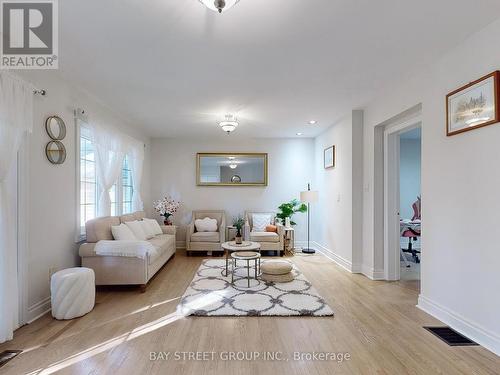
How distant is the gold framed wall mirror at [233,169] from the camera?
Result: 22.4ft

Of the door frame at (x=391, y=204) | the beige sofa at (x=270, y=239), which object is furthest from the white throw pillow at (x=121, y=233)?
the door frame at (x=391, y=204)

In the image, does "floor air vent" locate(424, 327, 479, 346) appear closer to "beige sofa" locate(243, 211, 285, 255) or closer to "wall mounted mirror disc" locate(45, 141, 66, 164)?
"beige sofa" locate(243, 211, 285, 255)

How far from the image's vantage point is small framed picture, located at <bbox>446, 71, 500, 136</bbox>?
2266 mm

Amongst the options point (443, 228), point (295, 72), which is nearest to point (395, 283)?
point (443, 228)

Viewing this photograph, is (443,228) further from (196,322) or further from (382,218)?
(196,322)

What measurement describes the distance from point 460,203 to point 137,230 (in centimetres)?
419

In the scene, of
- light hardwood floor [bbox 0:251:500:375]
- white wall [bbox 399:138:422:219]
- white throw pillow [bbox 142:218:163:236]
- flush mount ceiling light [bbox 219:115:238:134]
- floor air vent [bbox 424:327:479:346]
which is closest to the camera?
light hardwood floor [bbox 0:251:500:375]

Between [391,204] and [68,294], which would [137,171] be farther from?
[391,204]

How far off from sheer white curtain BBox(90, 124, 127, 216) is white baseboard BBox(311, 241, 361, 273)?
154 inches

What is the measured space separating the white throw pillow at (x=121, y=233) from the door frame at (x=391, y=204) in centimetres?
370

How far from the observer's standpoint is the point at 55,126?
3.28 meters

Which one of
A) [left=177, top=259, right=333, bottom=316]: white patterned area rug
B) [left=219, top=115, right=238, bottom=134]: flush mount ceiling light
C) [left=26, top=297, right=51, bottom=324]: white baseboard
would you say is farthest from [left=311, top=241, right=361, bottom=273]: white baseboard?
[left=26, top=297, right=51, bottom=324]: white baseboard

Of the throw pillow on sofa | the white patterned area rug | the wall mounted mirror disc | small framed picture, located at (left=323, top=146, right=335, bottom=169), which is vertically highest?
small framed picture, located at (left=323, top=146, right=335, bottom=169)

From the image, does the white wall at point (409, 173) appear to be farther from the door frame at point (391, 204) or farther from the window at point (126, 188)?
the window at point (126, 188)
